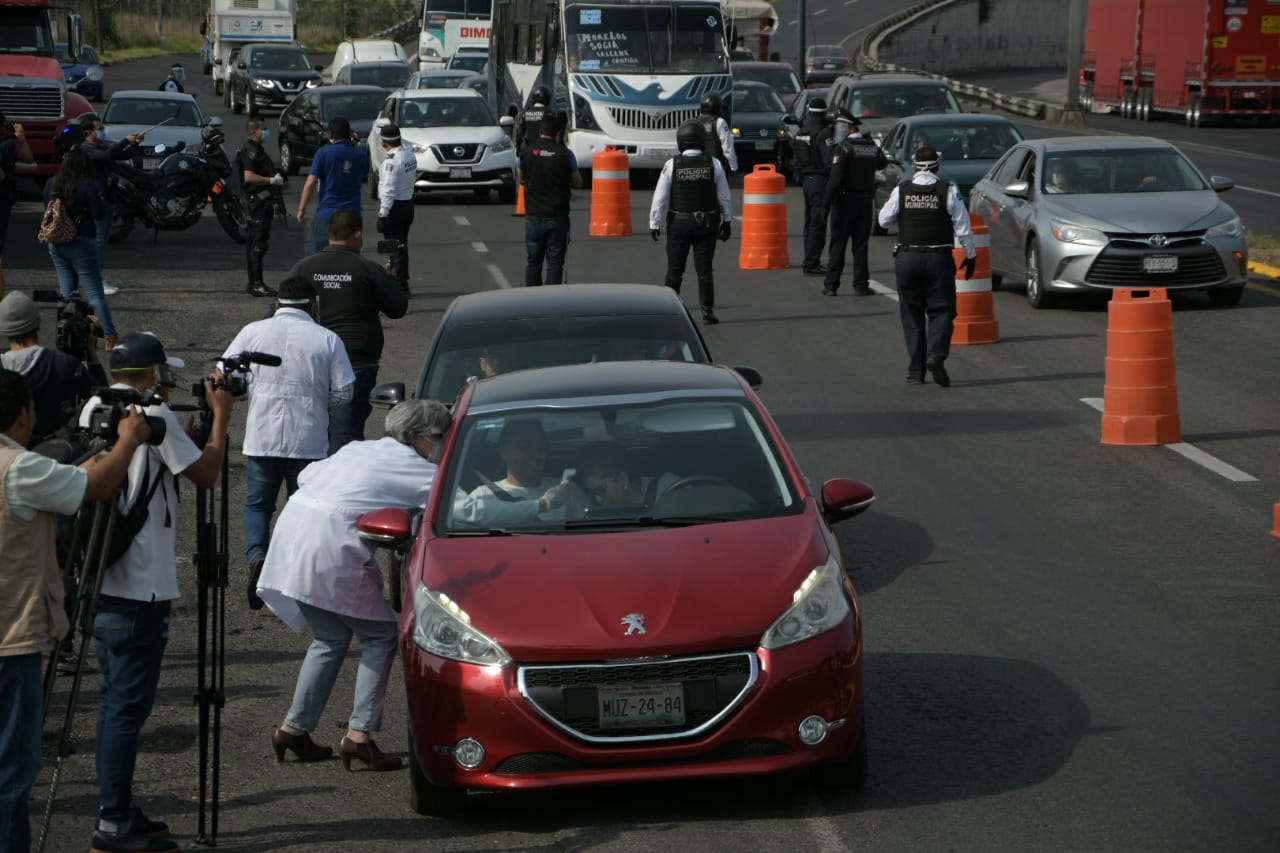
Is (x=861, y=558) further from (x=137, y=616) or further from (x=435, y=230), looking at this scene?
(x=435, y=230)

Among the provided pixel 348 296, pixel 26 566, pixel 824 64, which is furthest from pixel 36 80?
pixel 824 64

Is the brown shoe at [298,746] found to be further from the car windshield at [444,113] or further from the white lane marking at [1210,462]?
the car windshield at [444,113]

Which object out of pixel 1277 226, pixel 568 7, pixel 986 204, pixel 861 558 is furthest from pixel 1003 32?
pixel 861 558

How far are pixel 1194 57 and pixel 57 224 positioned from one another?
3847cm

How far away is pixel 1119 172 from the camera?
20.5 m

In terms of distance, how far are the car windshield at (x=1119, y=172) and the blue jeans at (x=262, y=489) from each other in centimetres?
1200

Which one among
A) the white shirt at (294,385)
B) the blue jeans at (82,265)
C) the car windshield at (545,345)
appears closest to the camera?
the white shirt at (294,385)

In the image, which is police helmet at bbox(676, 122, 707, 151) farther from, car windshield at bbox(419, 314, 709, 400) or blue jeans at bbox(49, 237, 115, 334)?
car windshield at bbox(419, 314, 709, 400)

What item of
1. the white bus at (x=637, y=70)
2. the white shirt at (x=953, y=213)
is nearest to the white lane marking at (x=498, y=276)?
the white shirt at (x=953, y=213)

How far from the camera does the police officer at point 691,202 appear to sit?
18188 mm

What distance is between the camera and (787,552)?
7.07 metres

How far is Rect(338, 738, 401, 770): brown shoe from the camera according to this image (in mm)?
7512

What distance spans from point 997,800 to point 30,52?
95.4 ft

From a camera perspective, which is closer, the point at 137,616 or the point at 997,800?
the point at 137,616
